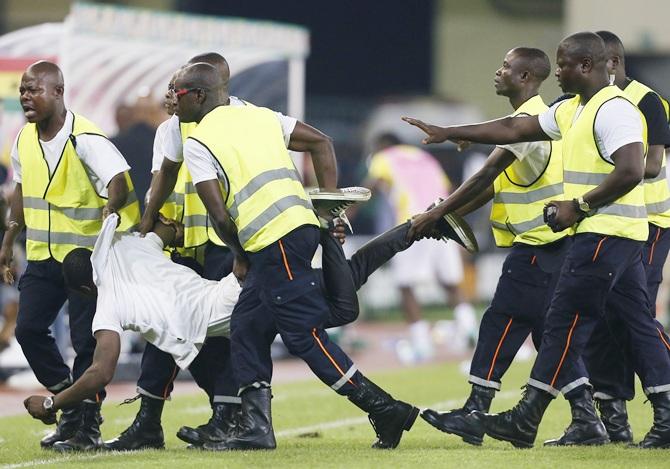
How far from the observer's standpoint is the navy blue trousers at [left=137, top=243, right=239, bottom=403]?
8445 mm

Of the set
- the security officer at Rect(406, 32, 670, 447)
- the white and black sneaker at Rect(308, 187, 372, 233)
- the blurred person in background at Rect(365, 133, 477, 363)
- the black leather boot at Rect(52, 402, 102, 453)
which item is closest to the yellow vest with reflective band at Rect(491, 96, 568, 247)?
the security officer at Rect(406, 32, 670, 447)

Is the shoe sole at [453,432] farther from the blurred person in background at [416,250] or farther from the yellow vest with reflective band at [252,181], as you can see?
the blurred person in background at [416,250]

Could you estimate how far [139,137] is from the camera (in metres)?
13.0

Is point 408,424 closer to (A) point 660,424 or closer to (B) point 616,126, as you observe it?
(A) point 660,424

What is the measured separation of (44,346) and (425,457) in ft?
7.50

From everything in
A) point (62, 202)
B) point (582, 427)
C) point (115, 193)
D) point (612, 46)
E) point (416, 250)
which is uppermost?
point (612, 46)

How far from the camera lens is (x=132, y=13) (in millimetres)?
13891

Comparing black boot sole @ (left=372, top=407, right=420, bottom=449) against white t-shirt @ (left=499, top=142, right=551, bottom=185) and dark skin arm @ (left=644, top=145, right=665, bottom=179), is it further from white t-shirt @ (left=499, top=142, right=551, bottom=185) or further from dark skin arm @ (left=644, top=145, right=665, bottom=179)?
dark skin arm @ (left=644, top=145, right=665, bottom=179)

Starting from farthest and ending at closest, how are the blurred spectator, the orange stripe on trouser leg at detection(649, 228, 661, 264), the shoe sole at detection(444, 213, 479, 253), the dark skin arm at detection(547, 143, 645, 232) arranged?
the blurred spectator, the orange stripe on trouser leg at detection(649, 228, 661, 264), the shoe sole at detection(444, 213, 479, 253), the dark skin arm at detection(547, 143, 645, 232)

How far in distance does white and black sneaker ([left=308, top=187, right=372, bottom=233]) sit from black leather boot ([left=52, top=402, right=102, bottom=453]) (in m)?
1.67

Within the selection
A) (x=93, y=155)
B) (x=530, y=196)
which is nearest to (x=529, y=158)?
(x=530, y=196)

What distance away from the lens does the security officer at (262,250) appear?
308 inches

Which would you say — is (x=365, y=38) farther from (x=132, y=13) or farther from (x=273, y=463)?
(x=273, y=463)

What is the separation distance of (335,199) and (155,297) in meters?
1.10
